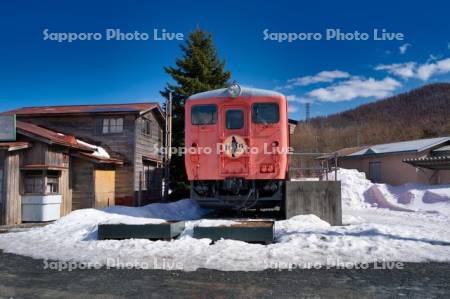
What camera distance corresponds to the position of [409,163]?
23.6m

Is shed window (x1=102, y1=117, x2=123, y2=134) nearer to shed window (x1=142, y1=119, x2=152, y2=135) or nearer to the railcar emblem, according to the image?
shed window (x1=142, y1=119, x2=152, y2=135)

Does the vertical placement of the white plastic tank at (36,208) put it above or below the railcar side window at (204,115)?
below

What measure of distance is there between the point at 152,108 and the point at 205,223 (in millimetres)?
11036

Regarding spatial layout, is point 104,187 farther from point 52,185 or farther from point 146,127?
point 146,127

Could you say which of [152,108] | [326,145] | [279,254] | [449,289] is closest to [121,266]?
[279,254]

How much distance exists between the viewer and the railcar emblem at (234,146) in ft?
36.0

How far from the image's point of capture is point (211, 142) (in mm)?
11273

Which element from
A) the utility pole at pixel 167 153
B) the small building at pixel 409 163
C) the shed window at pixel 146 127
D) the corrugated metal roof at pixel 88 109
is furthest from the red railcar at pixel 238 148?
the small building at pixel 409 163

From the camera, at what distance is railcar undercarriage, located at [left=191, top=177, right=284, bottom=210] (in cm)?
1099

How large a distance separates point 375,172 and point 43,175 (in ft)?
72.0

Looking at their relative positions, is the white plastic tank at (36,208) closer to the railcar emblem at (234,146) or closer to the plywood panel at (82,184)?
the plywood panel at (82,184)

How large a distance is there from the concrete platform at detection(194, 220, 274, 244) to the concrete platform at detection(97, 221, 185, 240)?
58cm

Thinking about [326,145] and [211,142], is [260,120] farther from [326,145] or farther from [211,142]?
[326,145]

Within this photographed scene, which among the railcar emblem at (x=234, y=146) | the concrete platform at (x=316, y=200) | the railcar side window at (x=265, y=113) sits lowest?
the concrete platform at (x=316, y=200)
